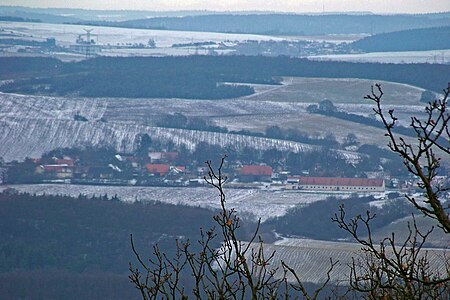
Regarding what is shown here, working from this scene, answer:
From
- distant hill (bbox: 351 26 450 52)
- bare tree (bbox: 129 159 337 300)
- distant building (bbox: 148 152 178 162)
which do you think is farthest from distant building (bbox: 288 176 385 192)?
distant hill (bbox: 351 26 450 52)

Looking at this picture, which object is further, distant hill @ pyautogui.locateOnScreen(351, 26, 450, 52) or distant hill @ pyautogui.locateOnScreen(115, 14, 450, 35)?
distant hill @ pyautogui.locateOnScreen(115, 14, 450, 35)

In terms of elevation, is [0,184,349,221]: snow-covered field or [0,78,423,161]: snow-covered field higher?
[0,184,349,221]: snow-covered field

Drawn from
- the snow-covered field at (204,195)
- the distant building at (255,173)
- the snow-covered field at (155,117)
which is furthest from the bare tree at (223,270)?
the snow-covered field at (155,117)

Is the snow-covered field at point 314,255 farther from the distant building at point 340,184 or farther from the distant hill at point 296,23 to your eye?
the distant hill at point 296,23

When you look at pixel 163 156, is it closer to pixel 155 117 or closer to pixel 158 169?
pixel 158 169

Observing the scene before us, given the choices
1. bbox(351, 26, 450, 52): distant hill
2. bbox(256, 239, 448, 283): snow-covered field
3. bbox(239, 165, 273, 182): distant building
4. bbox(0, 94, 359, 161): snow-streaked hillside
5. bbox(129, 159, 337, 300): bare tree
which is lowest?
bbox(351, 26, 450, 52): distant hill

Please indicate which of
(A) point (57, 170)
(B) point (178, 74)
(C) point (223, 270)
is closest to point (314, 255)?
(A) point (57, 170)

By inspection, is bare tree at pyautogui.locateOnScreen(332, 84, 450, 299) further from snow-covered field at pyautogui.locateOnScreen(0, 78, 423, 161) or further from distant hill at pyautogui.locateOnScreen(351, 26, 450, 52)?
distant hill at pyautogui.locateOnScreen(351, 26, 450, 52)
